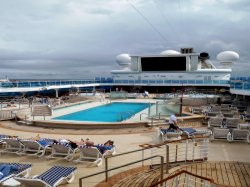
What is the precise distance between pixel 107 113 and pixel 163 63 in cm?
2113

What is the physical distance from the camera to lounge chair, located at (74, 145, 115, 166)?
261 inches

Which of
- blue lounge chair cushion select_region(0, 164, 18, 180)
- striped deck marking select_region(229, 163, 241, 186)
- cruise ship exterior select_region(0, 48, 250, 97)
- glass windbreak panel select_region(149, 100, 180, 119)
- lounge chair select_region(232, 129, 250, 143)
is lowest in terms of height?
striped deck marking select_region(229, 163, 241, 186)

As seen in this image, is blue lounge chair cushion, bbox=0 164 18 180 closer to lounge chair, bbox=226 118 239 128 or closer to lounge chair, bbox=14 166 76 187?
lounge chair, bbox=14 166 76 187

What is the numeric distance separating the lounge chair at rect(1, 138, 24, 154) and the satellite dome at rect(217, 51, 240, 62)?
36.4 meters

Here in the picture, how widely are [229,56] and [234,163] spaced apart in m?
35.8

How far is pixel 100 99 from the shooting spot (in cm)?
2233

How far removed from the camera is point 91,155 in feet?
22.6

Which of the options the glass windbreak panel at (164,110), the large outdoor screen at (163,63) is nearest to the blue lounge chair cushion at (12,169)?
the glass windbreak panel at (164,110)

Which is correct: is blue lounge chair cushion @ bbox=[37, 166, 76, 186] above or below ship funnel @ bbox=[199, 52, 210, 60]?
below

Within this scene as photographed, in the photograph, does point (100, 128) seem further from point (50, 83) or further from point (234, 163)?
point (50, 83)

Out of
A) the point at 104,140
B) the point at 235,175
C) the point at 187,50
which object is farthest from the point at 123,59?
the point at 235,175

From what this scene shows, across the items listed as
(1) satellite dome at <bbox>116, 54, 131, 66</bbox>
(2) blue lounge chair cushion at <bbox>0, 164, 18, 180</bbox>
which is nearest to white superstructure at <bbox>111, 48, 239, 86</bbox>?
(1) satellite dome at <bbox>116, 54, 131, 66</bbox>

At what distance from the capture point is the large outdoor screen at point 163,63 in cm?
3572

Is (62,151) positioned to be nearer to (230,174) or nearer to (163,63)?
(230,174)
